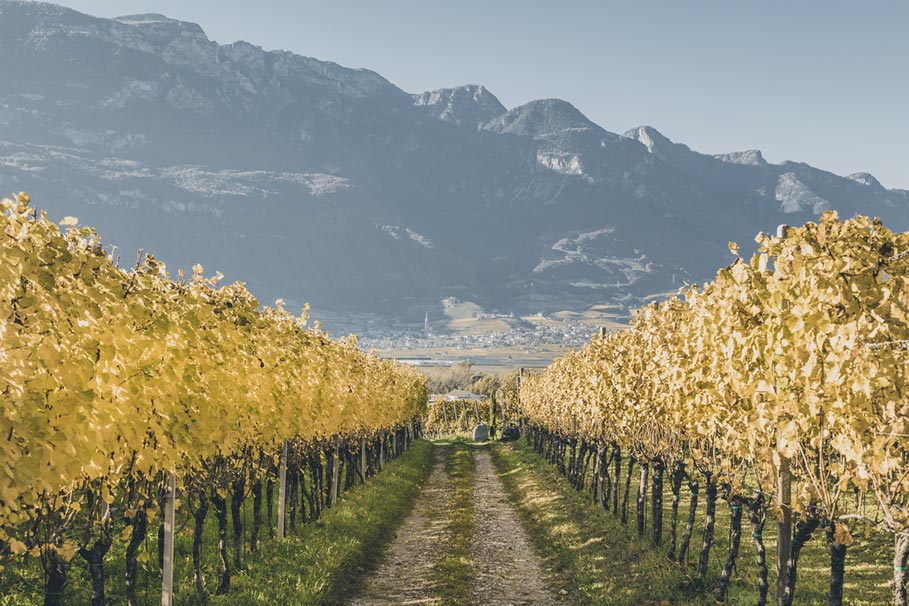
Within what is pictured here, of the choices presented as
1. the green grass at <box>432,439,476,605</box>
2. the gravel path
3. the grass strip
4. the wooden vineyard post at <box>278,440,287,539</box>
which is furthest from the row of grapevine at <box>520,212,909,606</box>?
the wooden vineyard post at <box>278,440,287,539</box>

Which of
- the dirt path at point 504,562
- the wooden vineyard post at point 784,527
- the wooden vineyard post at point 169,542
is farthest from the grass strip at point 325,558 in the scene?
the wooden vineyard post at point 784,527

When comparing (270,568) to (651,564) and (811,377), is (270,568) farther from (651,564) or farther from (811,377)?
(811,377)

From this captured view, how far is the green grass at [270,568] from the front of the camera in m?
10.5

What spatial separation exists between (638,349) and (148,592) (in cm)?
1138

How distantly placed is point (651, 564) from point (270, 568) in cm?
734

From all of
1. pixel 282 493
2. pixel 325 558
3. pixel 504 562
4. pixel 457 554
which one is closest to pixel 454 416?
pixel 457 554

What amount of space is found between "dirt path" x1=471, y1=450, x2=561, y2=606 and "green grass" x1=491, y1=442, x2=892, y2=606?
15.8 inches

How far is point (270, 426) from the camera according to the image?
12914mm

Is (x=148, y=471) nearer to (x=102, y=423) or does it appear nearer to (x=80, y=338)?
(x=102, y=423)

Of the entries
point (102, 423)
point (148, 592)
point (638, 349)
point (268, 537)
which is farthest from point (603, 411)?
point (102, 423)

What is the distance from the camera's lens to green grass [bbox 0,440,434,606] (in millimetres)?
10508

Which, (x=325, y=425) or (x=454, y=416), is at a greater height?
(x=325, y=425)

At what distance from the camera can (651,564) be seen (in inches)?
544

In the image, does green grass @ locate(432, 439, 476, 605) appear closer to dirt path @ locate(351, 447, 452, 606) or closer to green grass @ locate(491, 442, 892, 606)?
dirt path @ locate(351, 447, 452, 606)
